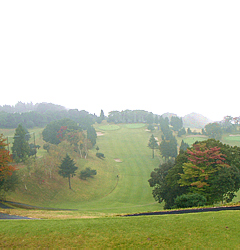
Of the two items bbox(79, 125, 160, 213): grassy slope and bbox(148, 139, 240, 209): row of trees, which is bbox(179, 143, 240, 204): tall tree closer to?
bbox(148, 139, 240, 209): row of trees

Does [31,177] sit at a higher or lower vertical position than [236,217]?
lower

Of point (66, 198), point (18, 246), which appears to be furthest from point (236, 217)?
point (66, 198)

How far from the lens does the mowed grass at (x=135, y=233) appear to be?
10.6 meters

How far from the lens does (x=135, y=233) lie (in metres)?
11.5

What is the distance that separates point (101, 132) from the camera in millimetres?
101812

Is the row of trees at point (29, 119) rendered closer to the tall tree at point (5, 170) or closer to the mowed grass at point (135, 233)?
the tall tree at point (5, 170)

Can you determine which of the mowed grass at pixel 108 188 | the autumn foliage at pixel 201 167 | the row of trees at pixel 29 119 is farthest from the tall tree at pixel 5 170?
the row of trees at pixel 29 119

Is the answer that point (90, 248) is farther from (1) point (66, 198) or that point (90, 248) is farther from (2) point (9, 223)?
(1) point (66, 198)

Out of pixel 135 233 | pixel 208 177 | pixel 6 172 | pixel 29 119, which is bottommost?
pixel 208 177

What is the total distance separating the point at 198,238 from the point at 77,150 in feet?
176

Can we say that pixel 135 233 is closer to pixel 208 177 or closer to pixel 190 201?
pixel 190 201

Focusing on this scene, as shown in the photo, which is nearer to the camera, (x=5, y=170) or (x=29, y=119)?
(x=5, y=170)

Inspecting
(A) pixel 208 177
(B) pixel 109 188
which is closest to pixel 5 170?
(B) pixel 109 188

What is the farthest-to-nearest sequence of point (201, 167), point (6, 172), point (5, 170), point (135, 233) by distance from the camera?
point (6, 172) → point (5, 170) → point (201, 167) → point (135, 233)
